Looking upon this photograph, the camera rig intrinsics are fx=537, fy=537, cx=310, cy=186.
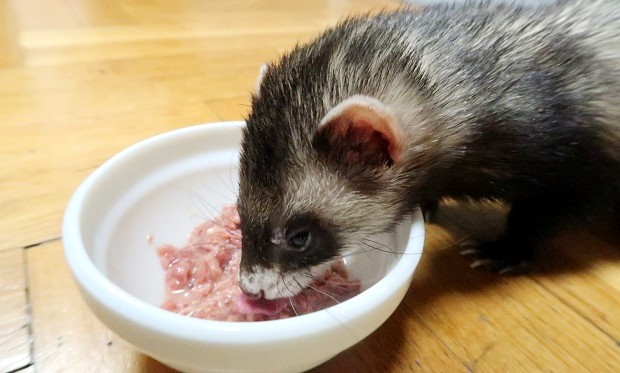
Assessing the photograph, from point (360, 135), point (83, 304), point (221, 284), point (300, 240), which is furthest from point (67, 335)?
point (360, 135)

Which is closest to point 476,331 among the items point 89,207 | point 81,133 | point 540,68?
point 540,68

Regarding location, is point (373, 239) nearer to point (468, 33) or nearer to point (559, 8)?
point (468, 33)

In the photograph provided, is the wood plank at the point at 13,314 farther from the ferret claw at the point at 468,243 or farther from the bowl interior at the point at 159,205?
the ferret claw at the point at 468,243

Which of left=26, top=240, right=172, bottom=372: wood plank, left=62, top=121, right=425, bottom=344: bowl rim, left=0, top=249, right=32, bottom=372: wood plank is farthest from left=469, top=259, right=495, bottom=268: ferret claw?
left=0, top=249, right=32, bottom=372: wood plank

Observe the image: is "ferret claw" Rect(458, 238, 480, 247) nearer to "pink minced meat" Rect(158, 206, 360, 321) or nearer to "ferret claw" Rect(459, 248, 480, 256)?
"ferret claw" Rect(459, 248, 480, 256)

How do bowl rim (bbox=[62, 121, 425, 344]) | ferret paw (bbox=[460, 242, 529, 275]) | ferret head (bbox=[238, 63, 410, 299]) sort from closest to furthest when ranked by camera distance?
bowl rim (bbox=[62, 121, 425, 344])
ferret head (bbox=[238, 63, 410, 299])
ferret paw (bbox=[460, 242, 529, 275])

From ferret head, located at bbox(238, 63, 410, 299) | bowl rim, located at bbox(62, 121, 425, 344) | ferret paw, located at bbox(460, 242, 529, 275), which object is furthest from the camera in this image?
ferret paw, located at bbox(460, 242, 529, 275)

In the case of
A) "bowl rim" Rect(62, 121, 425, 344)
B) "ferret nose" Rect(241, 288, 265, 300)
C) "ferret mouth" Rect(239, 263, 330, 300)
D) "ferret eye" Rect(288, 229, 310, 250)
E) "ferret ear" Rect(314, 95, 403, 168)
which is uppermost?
"ferret ear" Rect(314, 95, 403, 168)

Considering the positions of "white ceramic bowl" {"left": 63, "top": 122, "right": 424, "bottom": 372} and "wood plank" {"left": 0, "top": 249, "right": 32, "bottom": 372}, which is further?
"wood plank" {"left": 0, "top": 249, "right": 32, "bottom": 372}
